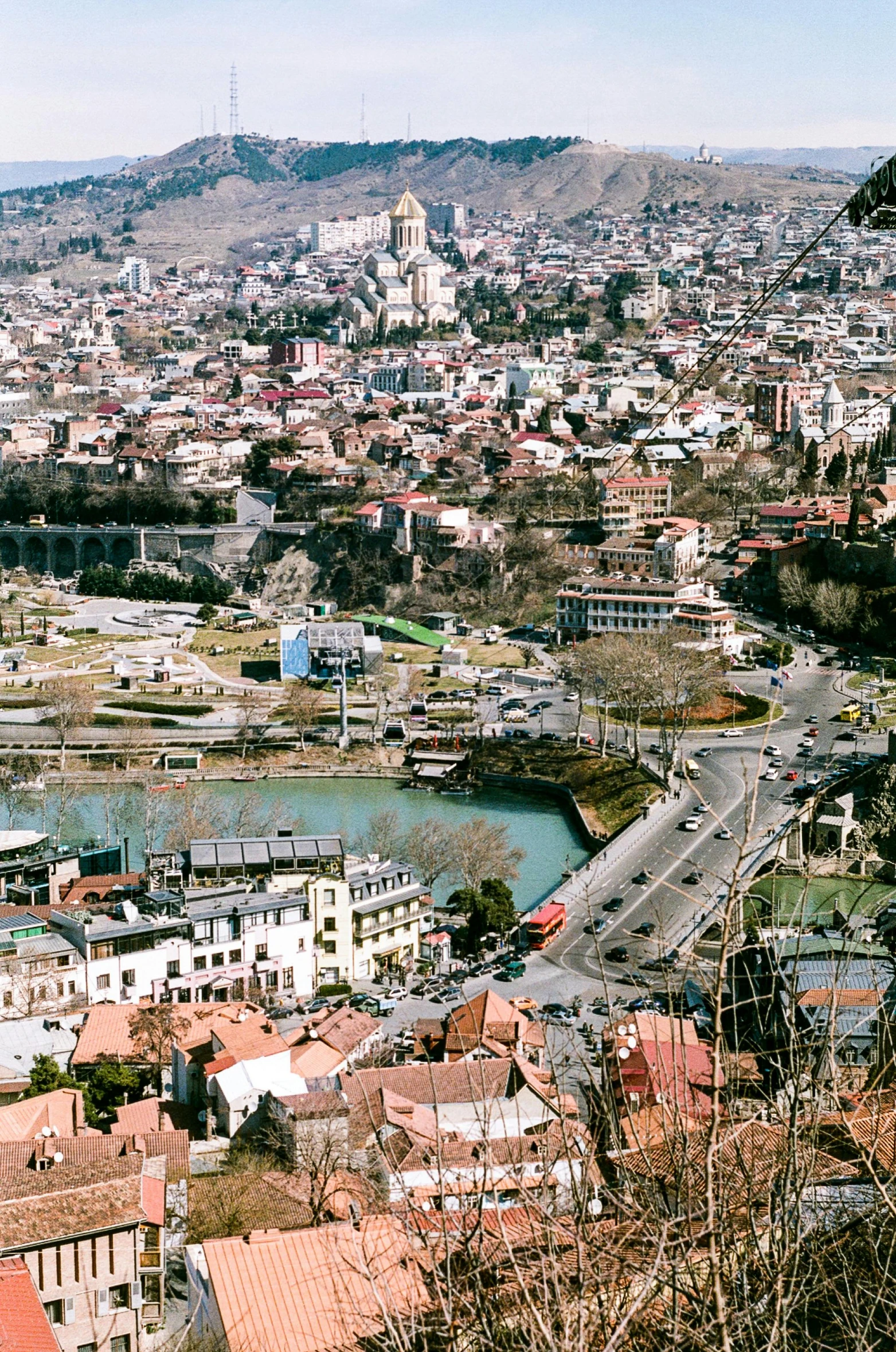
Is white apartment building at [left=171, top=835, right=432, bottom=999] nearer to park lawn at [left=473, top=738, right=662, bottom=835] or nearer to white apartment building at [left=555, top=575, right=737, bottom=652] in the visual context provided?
park lawn at [left=473, top=738, right=662, bottom=835]

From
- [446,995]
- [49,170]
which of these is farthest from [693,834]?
[49,170]

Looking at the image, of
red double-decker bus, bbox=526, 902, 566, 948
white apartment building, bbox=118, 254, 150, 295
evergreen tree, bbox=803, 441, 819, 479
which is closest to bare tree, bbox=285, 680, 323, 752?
red double-decker bus, bbox=526, 902, 566, 948

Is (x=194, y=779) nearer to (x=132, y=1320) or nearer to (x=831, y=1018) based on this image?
(x=132, y=1320)

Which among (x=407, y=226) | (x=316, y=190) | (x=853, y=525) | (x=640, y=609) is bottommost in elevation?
(x=640, y=609)

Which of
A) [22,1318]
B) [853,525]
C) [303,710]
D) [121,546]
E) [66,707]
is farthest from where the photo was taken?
[121,546]

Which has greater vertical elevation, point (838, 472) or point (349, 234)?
point (349, 234)

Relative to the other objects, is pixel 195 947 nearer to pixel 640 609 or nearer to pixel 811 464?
pixel 640 609

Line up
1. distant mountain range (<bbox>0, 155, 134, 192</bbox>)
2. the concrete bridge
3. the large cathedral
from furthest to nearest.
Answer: distant mountain range (<bbox>0, 155, 134, 192</bbox>) → the large cathedral → the concrete bridge

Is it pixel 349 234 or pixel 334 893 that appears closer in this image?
pixel 334 893
